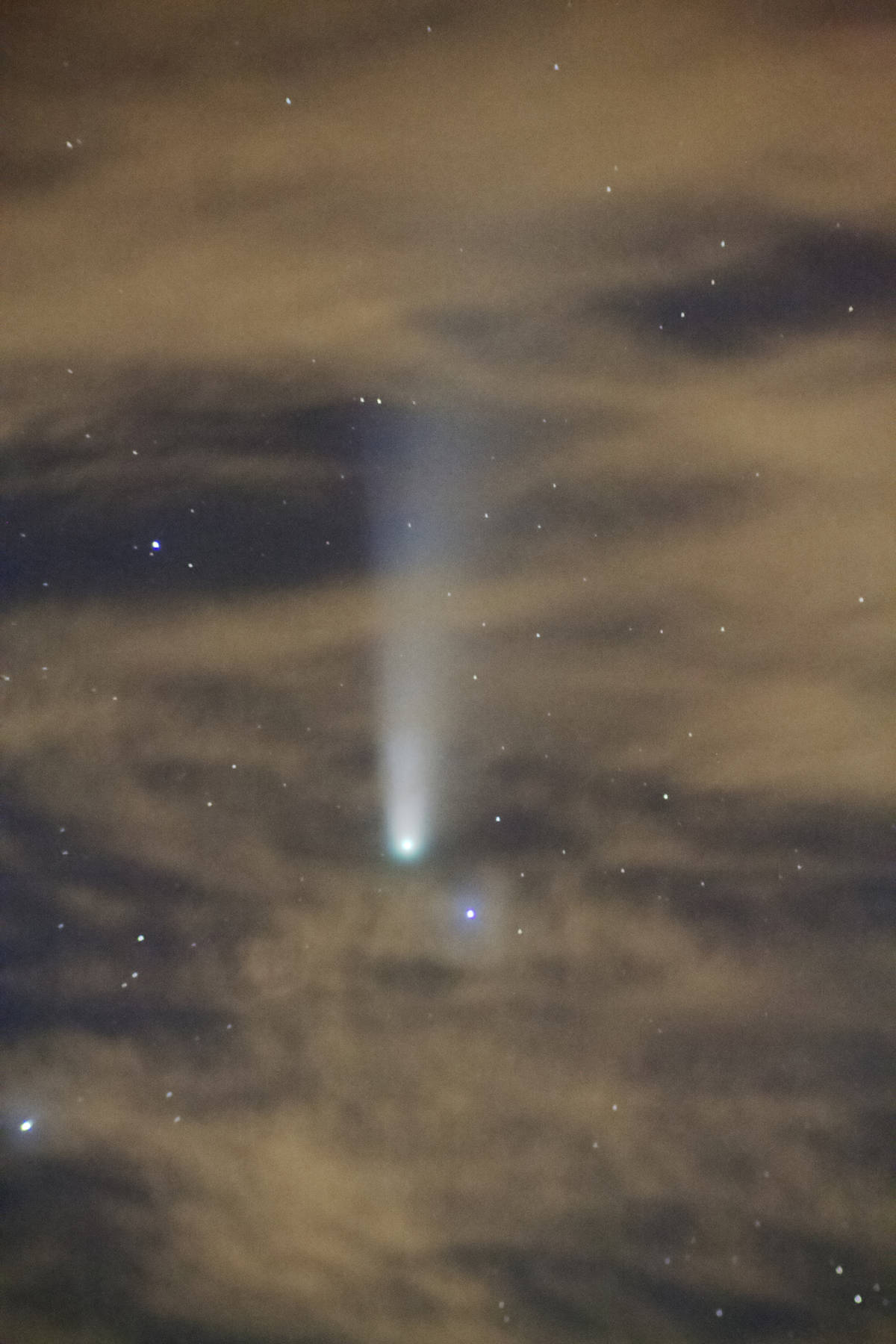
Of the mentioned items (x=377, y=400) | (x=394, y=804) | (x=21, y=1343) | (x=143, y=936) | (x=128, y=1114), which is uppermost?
(x=377, y=400)

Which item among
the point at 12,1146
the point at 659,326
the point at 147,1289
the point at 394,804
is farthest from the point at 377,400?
the point at 147,1289

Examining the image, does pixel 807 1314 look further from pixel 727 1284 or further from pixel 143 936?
pixel 143 936

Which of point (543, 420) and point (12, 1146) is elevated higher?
point (543, 420)

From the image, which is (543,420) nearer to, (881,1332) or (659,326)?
(659,326)

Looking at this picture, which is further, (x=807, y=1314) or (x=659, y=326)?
(x=807, y=1314)

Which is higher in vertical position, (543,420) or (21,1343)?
(543,420)

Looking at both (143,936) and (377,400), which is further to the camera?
(143,936)

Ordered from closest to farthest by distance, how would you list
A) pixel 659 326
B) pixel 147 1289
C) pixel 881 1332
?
pixel 659 326 < pixel 881 1332 < pixel 147 1289

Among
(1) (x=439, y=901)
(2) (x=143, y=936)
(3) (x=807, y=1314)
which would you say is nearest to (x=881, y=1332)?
(3) (x=807, y=1314)

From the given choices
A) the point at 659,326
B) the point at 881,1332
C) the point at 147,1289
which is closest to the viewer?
the point at 659,326
